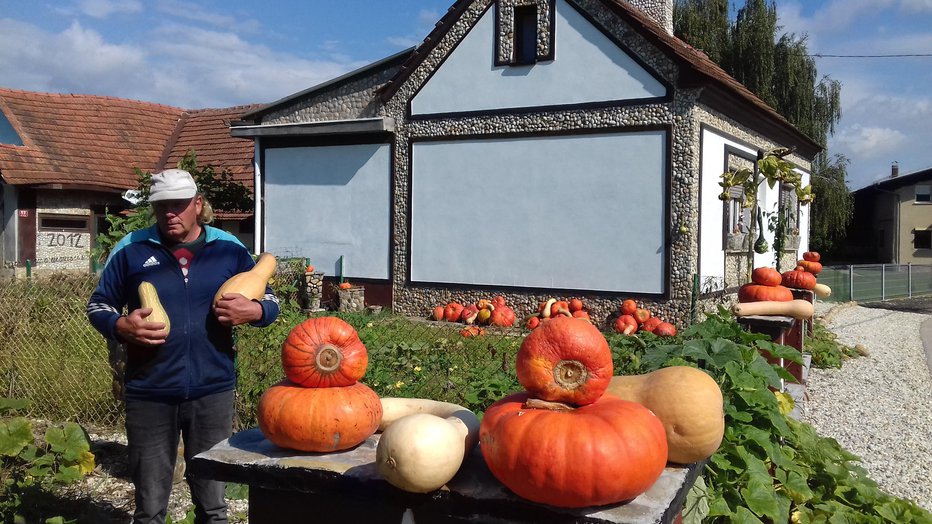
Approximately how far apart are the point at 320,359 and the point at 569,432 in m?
1.03

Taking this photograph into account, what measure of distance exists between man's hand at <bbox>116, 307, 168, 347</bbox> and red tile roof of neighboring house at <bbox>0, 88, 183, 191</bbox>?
20.7 m

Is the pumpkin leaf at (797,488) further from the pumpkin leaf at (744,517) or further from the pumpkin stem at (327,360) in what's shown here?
the pumpkin stem at (327,360)

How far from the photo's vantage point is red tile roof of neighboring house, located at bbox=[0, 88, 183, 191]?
21.3m

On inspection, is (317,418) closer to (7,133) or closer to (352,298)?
(352,298)

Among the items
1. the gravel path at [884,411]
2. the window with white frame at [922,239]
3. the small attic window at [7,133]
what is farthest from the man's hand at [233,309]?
the window with white frame at [922,239]

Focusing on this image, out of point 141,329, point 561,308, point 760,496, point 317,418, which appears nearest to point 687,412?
point 317,418

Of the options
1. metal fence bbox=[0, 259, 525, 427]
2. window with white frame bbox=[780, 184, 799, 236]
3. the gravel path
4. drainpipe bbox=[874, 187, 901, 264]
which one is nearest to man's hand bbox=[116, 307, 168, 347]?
metal fence bbox=[0, 259, 525, 427]

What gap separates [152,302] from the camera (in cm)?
318

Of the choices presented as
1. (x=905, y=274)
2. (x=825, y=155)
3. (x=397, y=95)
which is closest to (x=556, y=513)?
(x=397, y=95)

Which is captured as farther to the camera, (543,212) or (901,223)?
(901,223)

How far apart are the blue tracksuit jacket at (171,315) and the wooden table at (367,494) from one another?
79 cm

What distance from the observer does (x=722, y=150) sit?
14.0 meters

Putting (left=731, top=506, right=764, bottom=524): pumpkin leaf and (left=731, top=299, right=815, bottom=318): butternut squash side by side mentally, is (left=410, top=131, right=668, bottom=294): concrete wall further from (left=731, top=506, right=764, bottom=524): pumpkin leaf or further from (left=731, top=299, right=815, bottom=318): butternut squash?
(left=731, top=506, right=764, bottom=524): pumpkin leaf

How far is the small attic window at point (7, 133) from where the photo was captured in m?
22.4
